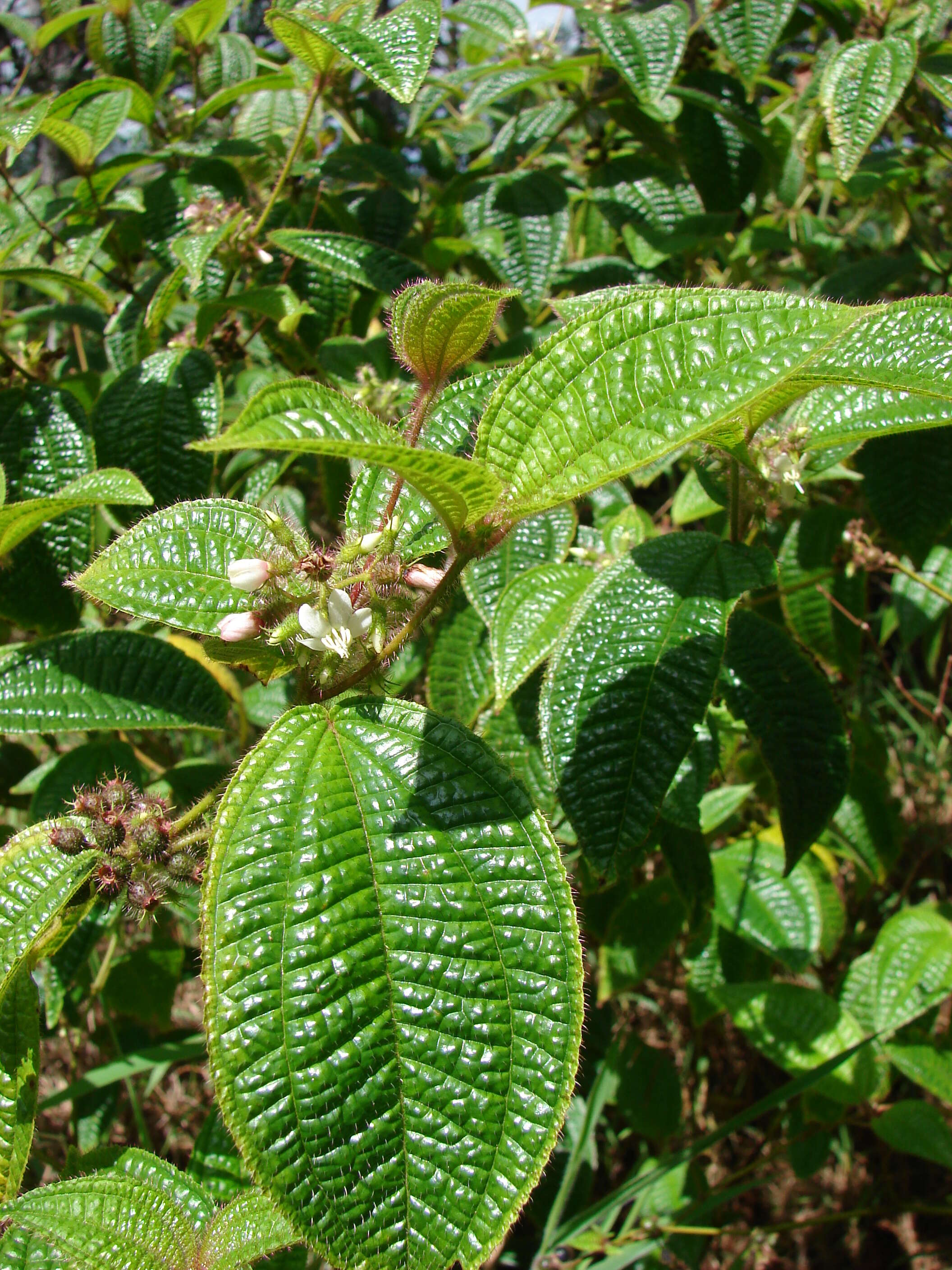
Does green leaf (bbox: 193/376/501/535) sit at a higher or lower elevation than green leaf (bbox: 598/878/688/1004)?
higher

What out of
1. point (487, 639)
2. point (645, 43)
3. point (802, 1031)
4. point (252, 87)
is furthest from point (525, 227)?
point (802, 1031)

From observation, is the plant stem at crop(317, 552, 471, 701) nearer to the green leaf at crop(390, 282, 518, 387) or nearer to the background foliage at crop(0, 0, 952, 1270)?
the background foliage at crop(0, 0, 952, 1270)

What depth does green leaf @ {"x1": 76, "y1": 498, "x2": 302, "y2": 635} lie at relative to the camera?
3.09 feet

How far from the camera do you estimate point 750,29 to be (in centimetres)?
181

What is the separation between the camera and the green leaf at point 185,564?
94 centimetres

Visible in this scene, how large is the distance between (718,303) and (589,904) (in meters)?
1.43

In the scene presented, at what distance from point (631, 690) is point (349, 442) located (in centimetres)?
55

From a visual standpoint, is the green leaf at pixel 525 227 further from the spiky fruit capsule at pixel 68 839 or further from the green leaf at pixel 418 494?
the spiky fruit capsule at pixel 68 839

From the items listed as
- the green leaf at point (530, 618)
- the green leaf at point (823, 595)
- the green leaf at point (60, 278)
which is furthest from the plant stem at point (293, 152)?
the green leaf at point (823, 595)

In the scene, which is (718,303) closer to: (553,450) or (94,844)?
(553,450)

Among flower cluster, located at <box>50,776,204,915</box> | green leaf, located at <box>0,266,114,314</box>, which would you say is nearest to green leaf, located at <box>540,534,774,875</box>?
flower cluster, located at <box>50,776,204,915</box>

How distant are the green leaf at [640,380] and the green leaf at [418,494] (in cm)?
18

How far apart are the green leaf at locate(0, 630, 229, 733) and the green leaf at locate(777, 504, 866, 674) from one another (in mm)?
1272

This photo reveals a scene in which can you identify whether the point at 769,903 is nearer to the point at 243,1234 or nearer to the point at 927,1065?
the point at 927,1065
